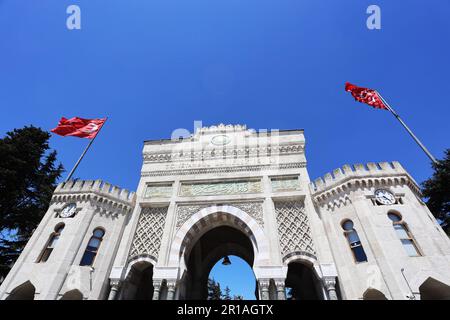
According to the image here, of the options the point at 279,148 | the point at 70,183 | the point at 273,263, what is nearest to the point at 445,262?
the point at 273,263

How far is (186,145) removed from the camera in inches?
612

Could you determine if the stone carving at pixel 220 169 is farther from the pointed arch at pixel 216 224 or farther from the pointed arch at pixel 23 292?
the pointed arch at pixel 23 292

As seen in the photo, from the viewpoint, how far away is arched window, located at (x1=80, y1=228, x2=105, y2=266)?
1092cm

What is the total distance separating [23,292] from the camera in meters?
10.2

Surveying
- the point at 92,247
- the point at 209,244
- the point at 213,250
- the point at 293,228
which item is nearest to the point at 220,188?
the point at 293,228

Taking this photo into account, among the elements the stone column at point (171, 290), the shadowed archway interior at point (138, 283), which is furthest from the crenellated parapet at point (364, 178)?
the shadowed archway interior at point (138, 283)

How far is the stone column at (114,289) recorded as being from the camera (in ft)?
33.6

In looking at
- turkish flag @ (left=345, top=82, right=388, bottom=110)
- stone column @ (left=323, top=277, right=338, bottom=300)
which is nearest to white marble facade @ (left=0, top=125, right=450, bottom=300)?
stone column @ (left=323, top=277, right=338, bottom=300)

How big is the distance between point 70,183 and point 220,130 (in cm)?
977

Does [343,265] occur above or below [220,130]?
below

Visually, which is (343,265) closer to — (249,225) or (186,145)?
(249,225)

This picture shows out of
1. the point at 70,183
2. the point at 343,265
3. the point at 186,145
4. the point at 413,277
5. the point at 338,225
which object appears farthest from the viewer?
the point at 186,145

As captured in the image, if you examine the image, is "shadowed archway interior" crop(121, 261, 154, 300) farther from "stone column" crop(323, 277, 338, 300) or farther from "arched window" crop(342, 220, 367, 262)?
"arched window" crop(342, 220, 367, 262)

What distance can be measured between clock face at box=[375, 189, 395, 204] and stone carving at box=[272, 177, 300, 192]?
3.73 m
